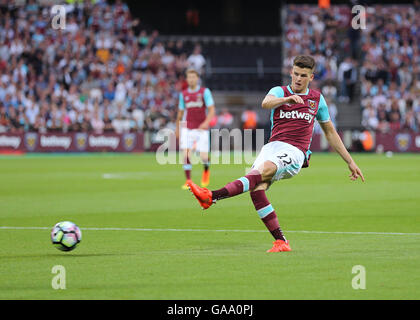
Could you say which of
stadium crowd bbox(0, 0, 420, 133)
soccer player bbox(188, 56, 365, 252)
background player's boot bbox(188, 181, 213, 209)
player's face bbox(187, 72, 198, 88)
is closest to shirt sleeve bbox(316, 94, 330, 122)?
soccer player bbox(188, 56, 365, 252)

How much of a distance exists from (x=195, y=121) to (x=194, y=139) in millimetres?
456

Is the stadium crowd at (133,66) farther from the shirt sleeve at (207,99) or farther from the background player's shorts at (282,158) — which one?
the background player's shorts at (282,158)

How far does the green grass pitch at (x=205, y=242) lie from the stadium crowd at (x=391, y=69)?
55.7ft

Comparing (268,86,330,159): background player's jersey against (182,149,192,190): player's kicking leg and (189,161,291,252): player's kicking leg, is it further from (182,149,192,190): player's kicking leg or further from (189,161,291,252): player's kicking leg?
(182,149,192,190): player's kicking leg

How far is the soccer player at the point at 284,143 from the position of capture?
8.81 metres

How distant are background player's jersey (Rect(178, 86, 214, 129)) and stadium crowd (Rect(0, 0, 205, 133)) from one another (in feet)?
52.0

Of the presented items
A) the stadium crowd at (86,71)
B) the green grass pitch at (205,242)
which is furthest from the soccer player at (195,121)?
the stadium crowd at (86,71)

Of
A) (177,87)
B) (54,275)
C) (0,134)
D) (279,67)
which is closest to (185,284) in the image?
(54,275)

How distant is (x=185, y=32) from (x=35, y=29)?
8.02m

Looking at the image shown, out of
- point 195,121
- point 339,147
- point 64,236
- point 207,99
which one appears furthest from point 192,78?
point 64,236

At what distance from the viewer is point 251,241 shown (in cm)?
998

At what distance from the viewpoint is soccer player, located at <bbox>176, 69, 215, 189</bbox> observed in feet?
60.4

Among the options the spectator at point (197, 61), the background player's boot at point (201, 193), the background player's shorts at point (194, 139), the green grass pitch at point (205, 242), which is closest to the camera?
the green grass pitch at point (205, 242)

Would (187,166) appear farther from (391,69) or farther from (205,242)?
(391,69)
